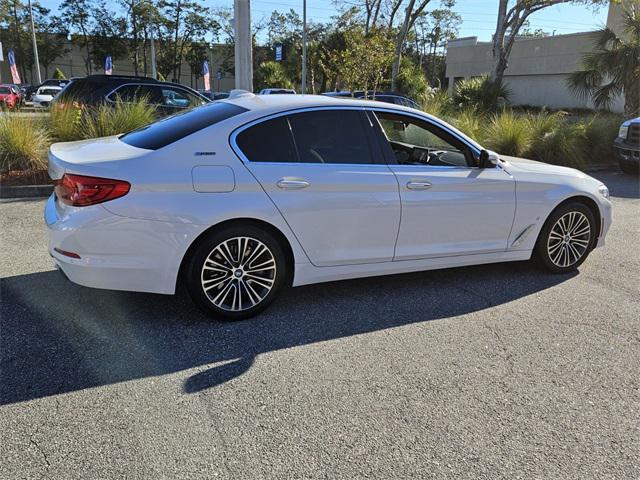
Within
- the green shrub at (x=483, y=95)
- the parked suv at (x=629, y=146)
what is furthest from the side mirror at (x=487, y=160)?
the green shrub at (x=483, y=95)

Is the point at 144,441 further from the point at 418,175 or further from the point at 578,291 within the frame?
the point at 578,291

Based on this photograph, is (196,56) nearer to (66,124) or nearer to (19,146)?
(66,124)

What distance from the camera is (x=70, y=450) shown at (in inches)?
103

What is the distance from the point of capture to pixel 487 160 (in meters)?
4.72

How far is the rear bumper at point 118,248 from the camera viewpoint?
3.57m

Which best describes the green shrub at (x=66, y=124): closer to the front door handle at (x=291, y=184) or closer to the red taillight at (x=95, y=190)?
the red taillight at (x=95, y=190)

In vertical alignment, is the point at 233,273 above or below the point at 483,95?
below

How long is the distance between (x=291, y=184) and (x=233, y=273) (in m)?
0.78

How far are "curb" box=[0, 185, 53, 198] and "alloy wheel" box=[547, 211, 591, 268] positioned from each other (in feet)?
23.2

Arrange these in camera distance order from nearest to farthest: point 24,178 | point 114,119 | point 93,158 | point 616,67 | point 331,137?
1. point 93,158
2. point 331,137
3. point 24,178
4. point 114,119
5. point 616,67

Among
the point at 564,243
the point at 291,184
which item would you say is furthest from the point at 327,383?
the point at 564,243

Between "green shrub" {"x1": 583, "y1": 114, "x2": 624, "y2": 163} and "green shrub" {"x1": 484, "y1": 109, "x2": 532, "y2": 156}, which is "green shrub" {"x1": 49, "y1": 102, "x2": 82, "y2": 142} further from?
"green shrub" {"x1": 583, "y1": 114, "x2": 624, "y2": 163}

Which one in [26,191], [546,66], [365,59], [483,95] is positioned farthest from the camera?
[546,66]

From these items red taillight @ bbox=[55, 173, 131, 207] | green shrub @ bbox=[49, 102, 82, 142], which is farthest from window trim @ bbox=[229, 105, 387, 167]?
green shrub @ bbox=[49, 102, 82, 142]
